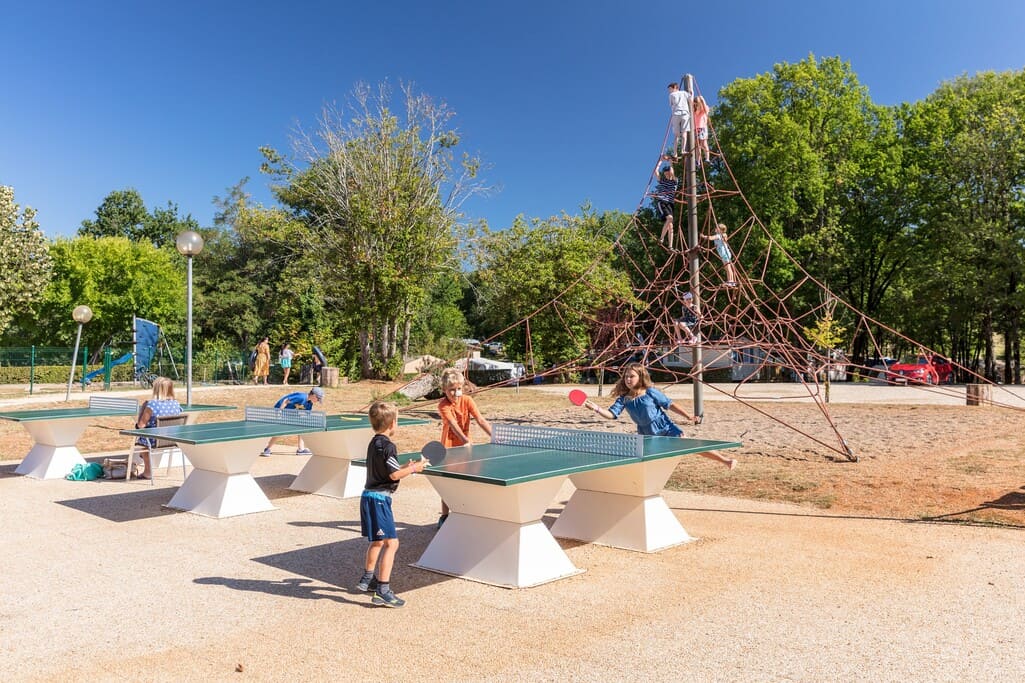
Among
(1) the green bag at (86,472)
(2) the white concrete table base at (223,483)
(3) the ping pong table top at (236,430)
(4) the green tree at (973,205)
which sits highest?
(4) the green tree at (973,205)

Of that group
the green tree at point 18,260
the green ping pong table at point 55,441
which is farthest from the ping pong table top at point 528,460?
the green tree at point 18,260

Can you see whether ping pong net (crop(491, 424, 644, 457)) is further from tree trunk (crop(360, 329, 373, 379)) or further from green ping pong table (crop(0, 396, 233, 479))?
tree trunk (crop(360, 329, 373, 379))

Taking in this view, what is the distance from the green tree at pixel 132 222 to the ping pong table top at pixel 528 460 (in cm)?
5685

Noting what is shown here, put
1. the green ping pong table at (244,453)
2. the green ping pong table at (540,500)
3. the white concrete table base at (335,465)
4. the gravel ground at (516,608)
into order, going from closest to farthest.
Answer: the gravel ground at (516,608) → the green ping pong table at (540,500) → the green ping pong table at (244,453) → the white concrete table base at (335,465)

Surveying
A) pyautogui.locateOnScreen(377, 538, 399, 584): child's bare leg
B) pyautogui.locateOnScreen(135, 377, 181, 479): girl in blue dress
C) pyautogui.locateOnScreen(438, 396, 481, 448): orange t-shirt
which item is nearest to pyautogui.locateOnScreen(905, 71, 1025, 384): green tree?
pyautogui.locateOnScreen(438, 396, 481, 448): orange t-shirt

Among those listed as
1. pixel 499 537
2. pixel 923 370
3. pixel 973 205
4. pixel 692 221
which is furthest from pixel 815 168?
pixel 499 537

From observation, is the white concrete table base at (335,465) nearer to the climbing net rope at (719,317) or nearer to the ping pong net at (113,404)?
the climbing net rope at (719,317)

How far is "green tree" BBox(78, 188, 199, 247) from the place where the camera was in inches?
2299

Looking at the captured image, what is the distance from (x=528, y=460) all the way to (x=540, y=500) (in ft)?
1.50

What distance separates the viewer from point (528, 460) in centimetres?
629

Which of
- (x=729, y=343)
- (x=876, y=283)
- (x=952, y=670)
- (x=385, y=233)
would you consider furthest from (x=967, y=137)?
(x=952, y=670)

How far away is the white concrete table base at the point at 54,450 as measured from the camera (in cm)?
1085

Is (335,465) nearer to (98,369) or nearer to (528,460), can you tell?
(528,460)

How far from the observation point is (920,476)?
10211 mm
